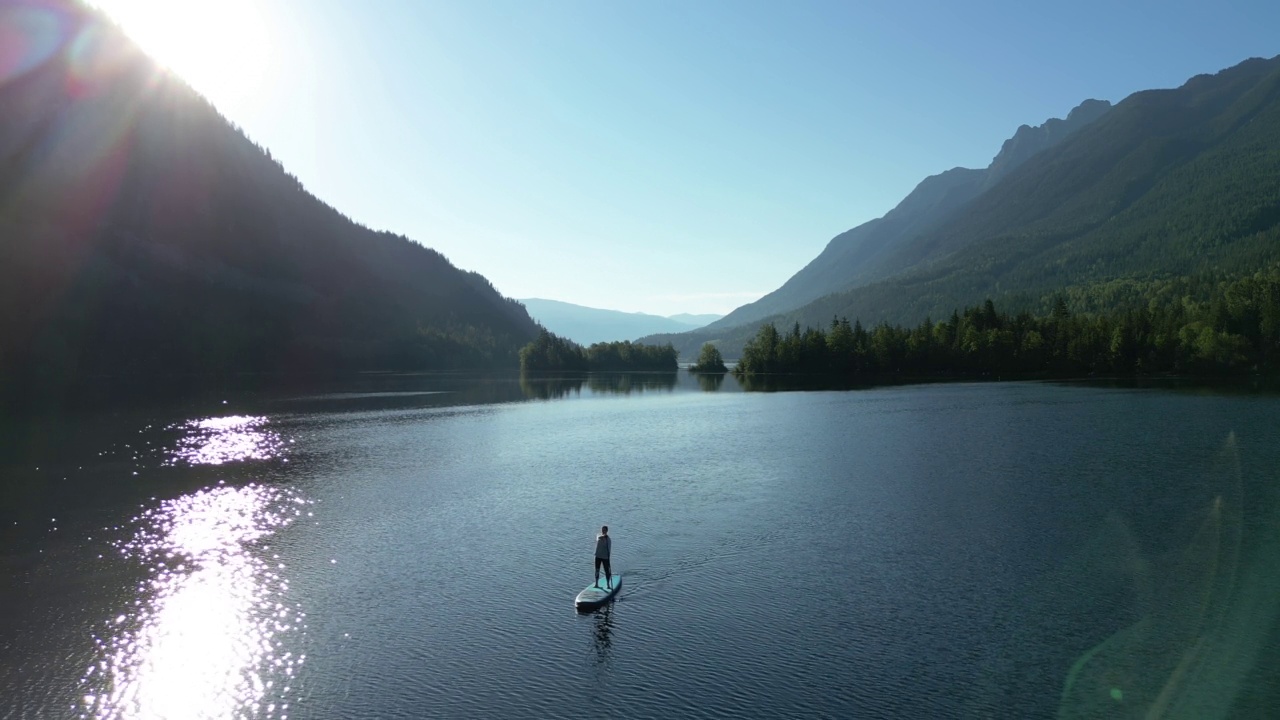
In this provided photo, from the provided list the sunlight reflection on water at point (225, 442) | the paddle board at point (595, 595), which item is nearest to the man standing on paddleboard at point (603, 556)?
the paddle board at point (595, 595)

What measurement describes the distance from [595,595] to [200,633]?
20625 mm

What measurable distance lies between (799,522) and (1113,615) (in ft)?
72.2

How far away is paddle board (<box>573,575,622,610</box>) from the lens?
38.0 m

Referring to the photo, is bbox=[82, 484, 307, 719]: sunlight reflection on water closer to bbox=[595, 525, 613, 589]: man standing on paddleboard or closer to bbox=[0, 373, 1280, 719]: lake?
bbox=[0, 373, 1280, 719]: lake

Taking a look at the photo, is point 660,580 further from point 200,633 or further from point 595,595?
point 200,633

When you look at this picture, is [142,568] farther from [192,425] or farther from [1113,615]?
[192,425]

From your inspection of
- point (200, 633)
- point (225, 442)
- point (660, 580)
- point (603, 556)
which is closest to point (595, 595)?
point (603, 556)

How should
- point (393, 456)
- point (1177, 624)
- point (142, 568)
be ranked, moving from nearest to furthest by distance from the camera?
point (1177, 624) < point (142, 568) < point (393, 456)

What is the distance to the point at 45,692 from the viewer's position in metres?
30.5

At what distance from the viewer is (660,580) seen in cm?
4259

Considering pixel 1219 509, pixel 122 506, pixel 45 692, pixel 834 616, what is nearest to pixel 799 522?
pixel 834 616

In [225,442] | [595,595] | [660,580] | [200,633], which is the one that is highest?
[225,442]

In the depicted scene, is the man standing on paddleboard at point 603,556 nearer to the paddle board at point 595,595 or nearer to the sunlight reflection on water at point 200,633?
the paddle board at point 595,595

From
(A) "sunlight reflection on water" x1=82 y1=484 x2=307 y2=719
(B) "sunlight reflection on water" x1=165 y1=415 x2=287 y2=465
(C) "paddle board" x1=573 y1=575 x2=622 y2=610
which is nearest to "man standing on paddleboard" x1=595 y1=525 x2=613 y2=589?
(C) "paddle board" x1=573 y1=575 x2=622 y2=610
